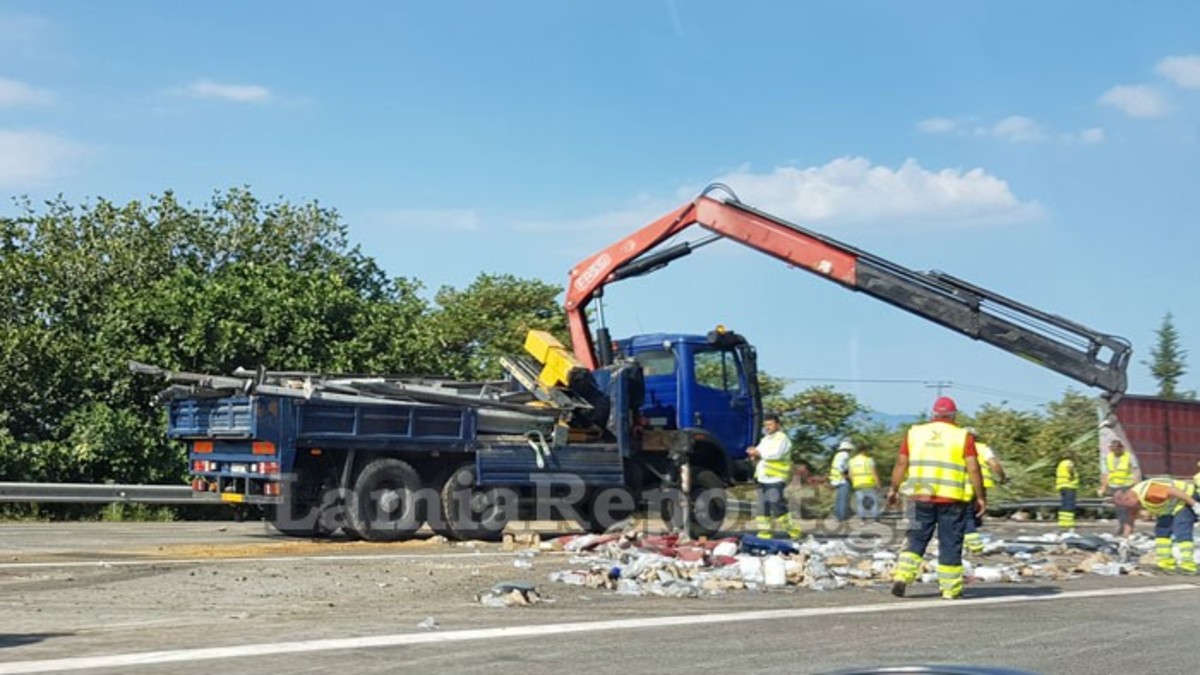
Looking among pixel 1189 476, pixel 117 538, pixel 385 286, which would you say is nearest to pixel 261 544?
pixel 117 538

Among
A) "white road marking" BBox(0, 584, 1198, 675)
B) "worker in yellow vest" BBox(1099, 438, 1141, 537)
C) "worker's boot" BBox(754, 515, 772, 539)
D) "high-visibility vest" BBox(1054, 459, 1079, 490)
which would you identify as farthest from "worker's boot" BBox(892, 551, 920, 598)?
"high-visibility vest" BBox(1054, 459, 1079, 490)

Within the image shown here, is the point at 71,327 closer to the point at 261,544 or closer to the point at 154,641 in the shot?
the point at 261,544

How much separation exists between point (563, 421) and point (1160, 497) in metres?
6.97

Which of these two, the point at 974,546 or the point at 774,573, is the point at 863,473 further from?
the point at 774,573

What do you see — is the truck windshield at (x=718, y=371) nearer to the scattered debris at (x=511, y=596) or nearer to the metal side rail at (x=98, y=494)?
the metal side rail at (x=98, y=494)

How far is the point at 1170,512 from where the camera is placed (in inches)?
596

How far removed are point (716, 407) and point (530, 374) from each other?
2490 mm

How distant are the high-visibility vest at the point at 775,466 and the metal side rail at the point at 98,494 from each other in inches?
297

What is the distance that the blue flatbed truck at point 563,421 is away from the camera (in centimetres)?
1664

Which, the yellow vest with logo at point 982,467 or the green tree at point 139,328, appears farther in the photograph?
the green tree at point 139,328

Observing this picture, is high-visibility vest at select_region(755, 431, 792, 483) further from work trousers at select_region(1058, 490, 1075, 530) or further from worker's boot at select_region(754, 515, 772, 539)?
work trousers at select_region(1058, 490, 1075, 530)

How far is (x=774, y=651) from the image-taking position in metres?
8.66

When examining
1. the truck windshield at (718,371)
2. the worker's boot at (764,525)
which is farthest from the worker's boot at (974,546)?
the truck windshield at (718,371)

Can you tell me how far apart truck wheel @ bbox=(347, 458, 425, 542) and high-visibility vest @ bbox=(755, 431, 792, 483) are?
4258 mm
